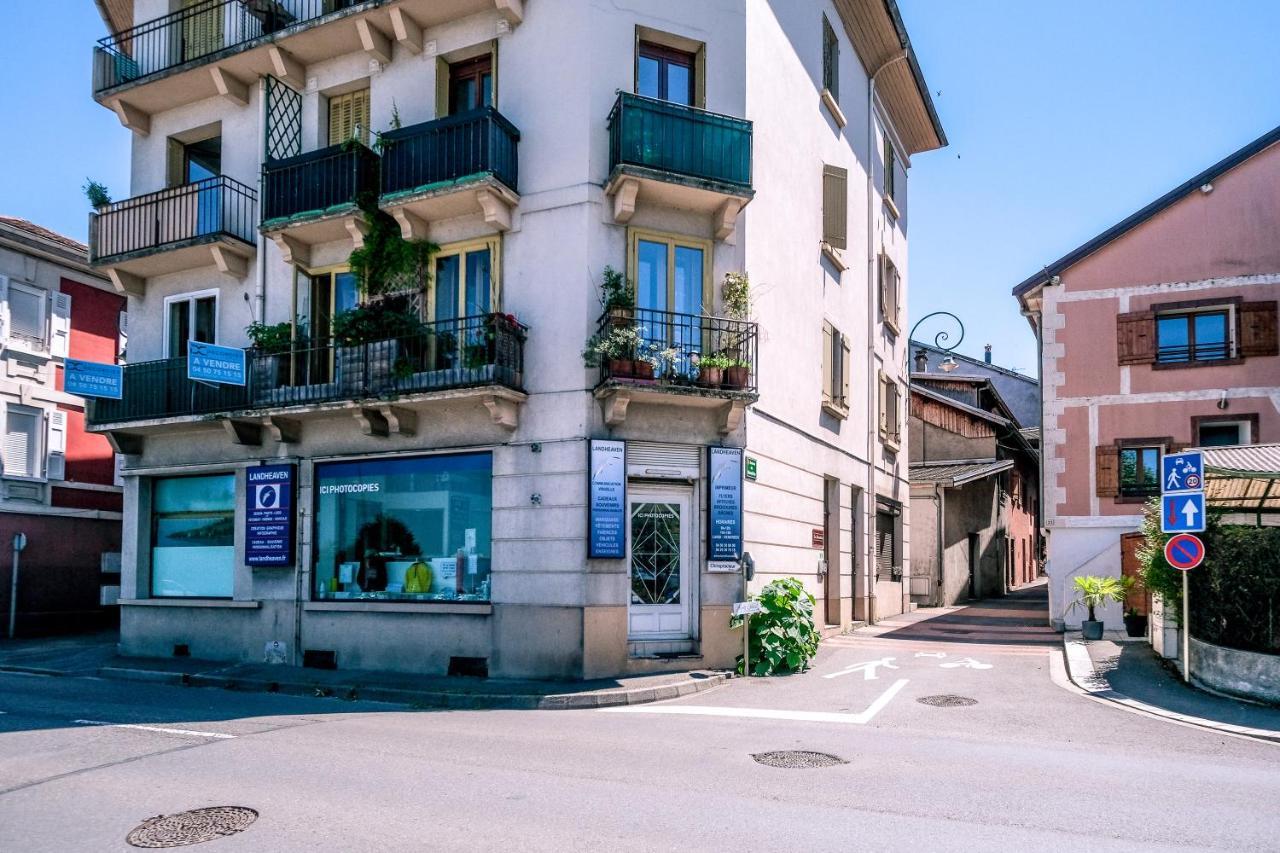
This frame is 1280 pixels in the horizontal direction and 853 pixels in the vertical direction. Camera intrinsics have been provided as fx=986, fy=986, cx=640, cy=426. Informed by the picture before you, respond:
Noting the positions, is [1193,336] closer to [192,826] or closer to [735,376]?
[735,376]

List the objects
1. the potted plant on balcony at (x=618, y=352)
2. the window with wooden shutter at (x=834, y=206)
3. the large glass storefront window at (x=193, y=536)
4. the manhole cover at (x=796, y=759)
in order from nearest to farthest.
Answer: the manhole cover at (x=796, y=759) → the potted plant on balcony at (x=618, y=352) → the large glass storefront window at (x=193, y=536) → the window with wooden shutter at (x=834, y=206)

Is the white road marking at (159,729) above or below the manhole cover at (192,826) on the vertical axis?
below

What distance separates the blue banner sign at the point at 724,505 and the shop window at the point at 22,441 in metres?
18.2

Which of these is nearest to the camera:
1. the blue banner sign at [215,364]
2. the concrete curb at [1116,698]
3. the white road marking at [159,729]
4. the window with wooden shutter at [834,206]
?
the white road marking at [159,729]

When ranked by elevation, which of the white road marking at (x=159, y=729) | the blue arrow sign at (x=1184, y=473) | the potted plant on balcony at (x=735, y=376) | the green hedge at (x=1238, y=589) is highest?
the potted plant on balcony at (x=735, y=376)

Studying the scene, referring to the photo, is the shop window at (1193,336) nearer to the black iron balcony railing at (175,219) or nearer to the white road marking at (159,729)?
the black iron balcony railing at (175,219)

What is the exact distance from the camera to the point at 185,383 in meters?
17.8

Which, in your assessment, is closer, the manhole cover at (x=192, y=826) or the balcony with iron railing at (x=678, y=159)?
the manhole cover at (x=192, y=826)

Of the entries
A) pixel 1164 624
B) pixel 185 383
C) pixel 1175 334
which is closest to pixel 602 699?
pixel 1164 624

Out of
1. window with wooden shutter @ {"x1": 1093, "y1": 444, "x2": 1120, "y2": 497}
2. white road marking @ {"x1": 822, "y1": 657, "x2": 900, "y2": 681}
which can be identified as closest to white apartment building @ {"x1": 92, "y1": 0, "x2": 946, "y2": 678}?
white road marking @ {"x1": 822, "y1": 657, "x2": 900, "y2": 681}

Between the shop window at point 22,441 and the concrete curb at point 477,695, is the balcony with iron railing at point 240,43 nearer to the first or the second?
the shop window at point 22,441

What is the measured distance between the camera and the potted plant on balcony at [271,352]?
16.7m

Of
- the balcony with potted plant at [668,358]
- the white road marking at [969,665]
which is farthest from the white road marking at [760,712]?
the balcony with potted plant at [668,358]

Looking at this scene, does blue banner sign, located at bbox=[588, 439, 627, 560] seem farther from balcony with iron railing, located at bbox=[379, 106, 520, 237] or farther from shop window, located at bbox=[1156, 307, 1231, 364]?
shop window, located at bbox=[1156, 307, 1231, 364]
